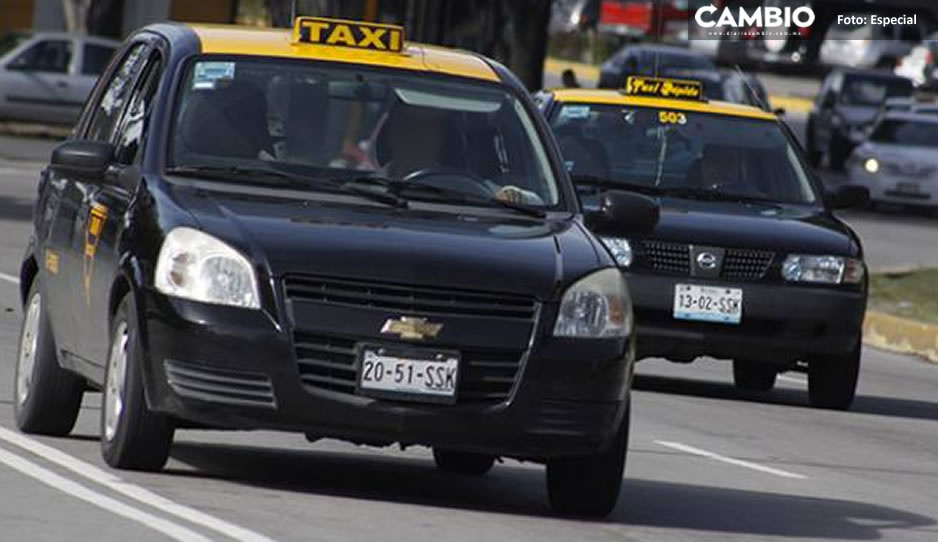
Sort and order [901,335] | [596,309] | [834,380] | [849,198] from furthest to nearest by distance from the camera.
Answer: [901,335], [849,198], [834,380], [596,309]

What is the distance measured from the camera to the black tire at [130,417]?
940cm

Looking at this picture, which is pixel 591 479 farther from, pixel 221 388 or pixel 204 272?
pixel 204 272

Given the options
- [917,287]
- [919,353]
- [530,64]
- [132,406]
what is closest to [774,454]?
[132,406]

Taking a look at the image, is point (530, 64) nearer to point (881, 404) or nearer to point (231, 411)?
point (881, 404)

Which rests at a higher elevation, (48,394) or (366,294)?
(366,294)

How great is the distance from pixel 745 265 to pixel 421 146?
5346mm

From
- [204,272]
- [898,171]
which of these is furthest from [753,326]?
[898,171]

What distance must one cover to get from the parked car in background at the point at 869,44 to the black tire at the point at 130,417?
63051 millimetres

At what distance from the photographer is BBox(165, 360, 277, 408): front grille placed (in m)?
9.15

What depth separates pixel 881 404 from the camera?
663 inches

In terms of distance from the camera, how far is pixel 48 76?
39781mm

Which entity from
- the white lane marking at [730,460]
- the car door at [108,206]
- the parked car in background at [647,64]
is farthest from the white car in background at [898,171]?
the car door at [108,206]

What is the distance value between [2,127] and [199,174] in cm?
3207

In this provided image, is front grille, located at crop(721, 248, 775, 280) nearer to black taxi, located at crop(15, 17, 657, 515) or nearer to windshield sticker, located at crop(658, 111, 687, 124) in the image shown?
windshield sticker, located at crop(658, 111, 687, 124)
